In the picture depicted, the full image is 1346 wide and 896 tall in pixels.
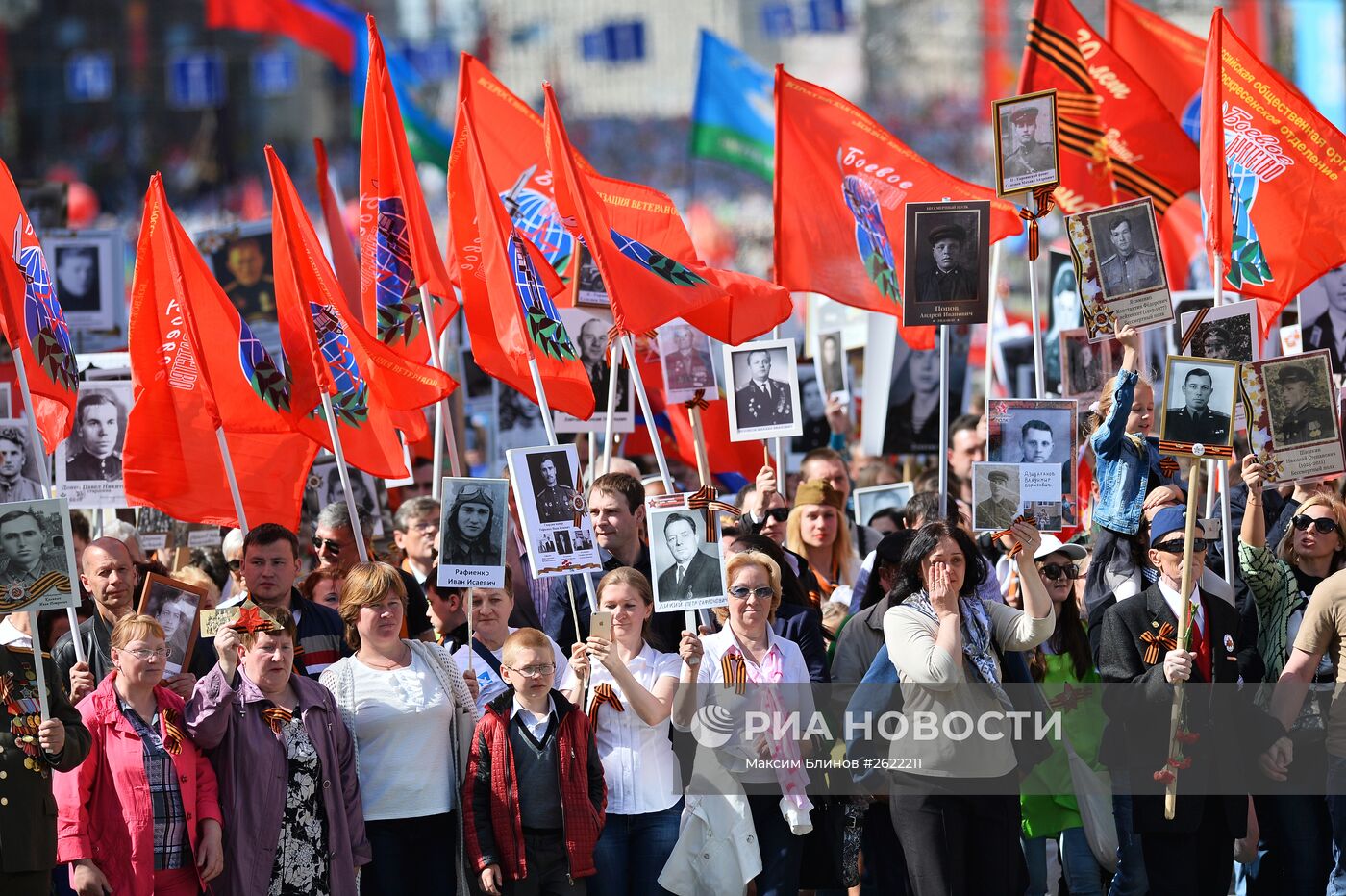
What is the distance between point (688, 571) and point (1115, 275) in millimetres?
2096

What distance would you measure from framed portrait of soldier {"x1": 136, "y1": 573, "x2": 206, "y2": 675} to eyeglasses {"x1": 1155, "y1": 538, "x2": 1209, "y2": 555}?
3193mm

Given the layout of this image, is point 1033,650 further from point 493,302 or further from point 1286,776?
point 493,302

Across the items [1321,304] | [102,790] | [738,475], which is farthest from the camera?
[738,475]

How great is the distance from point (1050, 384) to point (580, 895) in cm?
555

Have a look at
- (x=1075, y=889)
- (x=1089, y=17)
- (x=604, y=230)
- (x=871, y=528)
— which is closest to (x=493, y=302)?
(x=604, y=230)

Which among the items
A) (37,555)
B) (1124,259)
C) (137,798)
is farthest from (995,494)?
(37,555)

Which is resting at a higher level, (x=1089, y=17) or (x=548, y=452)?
Result: (x=1089, y=17)

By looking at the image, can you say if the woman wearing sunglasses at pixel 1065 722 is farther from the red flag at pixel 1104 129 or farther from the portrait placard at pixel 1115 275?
the red flag at pixel 1104 129

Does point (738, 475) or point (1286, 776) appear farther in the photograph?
point (738, 475)

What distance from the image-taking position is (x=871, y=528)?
29.2 feet

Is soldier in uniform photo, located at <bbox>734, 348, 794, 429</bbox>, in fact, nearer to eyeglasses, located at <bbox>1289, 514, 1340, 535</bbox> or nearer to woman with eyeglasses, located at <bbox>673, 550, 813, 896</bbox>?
woman with eyeglasses, located at <bbox>673, 550, 813, 896</bbox>

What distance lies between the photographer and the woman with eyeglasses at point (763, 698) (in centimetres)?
664

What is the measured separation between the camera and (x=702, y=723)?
6.66 metres

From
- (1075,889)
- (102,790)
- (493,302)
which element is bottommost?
(1075,889)
